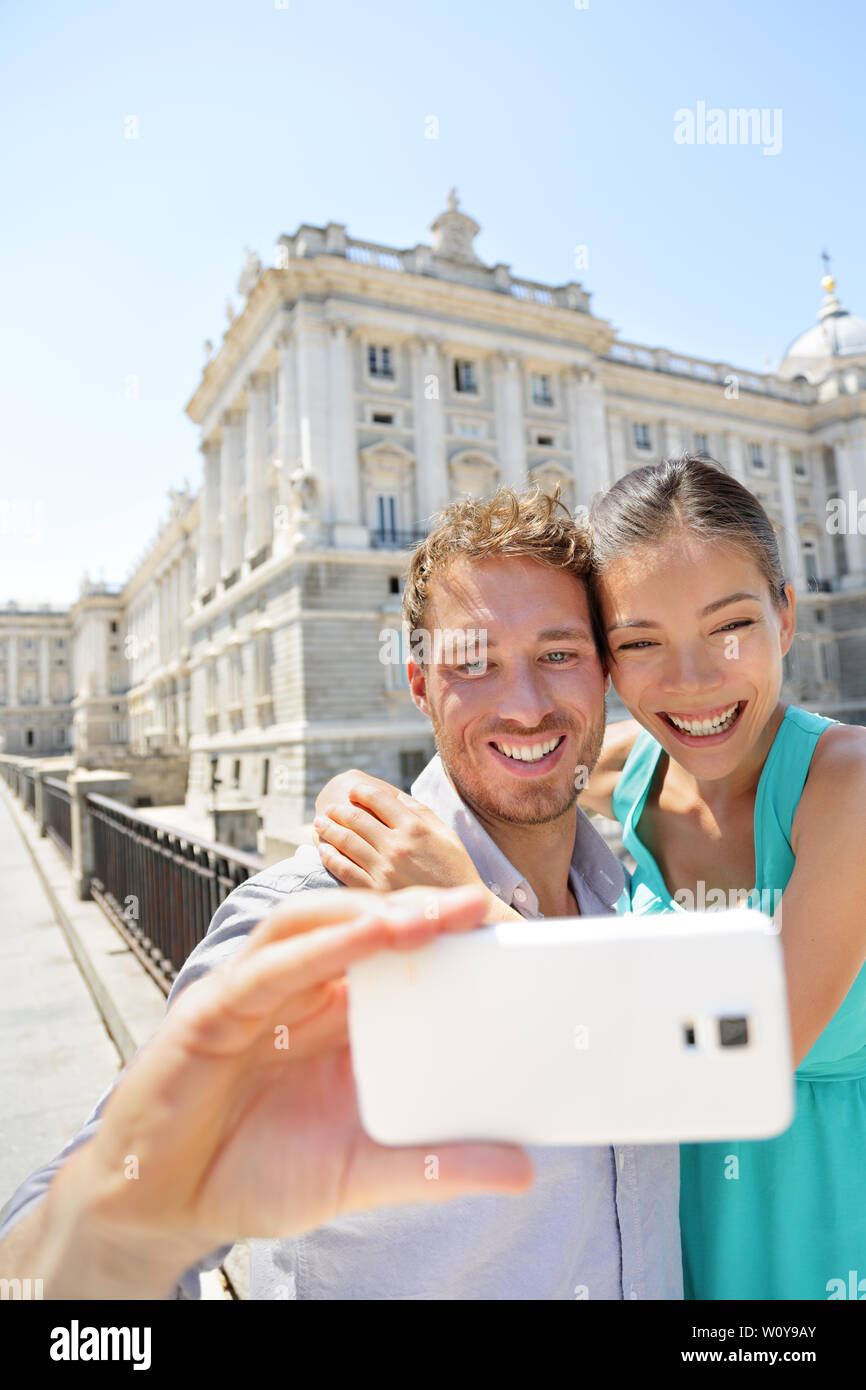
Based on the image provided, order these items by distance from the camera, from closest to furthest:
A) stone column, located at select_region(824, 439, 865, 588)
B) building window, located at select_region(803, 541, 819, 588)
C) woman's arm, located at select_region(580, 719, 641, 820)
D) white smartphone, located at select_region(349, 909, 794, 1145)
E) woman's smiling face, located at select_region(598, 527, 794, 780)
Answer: white smartphone, located at select_region(349, 909, 794, 1145), woman's smiling face, located at select_region(598, 527, 794, 780), woman's arm, located at select_region(580, 719, 641, 820), stone column, located at select_region(824, 439, 865, 588), building window, located at select_region(803, 541, 819, 588)

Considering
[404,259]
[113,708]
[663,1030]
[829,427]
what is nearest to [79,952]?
[663,1030]

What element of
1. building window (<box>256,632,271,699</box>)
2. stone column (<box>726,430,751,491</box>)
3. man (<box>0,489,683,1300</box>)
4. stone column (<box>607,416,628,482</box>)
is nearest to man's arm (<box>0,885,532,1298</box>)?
man (<box>0,489,683,1300</box>)

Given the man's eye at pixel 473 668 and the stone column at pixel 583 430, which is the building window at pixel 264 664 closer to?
the stone column at pixel 583 430

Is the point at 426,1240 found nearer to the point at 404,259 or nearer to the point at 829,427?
the point at 404,259

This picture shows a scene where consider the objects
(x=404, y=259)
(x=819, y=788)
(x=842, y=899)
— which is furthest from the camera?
(x=404, y=259)

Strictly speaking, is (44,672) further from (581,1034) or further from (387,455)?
(581,1034)

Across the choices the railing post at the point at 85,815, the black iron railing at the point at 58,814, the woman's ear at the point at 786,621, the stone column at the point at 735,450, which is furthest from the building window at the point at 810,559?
the woman's ear at the point at 786,621

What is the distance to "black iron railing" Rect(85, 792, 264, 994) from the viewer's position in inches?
140

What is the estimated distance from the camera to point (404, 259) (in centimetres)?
2389

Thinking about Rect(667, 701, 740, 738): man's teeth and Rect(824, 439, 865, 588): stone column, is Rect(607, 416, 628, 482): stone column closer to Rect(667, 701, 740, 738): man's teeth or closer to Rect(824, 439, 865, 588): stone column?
Rect(824, 439, 865, 588): stone column

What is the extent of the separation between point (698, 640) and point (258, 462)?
26295 mm

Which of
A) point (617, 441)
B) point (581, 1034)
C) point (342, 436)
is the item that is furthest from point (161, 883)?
point (617, 441)
